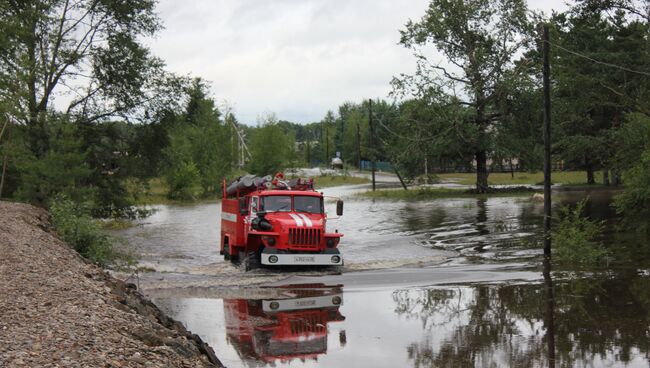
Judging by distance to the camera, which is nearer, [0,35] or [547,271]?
[547,271]

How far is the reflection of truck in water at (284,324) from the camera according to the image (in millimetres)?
10930

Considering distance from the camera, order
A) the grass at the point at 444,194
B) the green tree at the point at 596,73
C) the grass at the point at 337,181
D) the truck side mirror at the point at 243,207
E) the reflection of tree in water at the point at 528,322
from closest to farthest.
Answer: the reflection of tree in water at the point at 528,322
the truck side mirror at the point at 243,207
the green tree at the point at 596,73
the grass at the point at 444,194
the grass at the point at 337,181

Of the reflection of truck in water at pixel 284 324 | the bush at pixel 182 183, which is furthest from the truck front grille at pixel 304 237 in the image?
the bush at pixel 182 183

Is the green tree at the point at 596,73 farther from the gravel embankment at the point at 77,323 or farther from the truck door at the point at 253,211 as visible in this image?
the gravel embankment at the point at 77,323

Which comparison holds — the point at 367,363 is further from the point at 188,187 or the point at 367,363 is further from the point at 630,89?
the point at 188,187

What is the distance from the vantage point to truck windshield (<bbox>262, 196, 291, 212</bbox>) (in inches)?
806

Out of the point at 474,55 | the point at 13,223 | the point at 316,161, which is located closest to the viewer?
the point at 13,223

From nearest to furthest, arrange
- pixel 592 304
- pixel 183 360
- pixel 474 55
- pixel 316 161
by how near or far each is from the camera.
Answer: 1. pixel 183 360
2. pixel 592 304
3. pixel 474 55
4. pixel 316 161

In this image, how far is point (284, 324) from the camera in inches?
508

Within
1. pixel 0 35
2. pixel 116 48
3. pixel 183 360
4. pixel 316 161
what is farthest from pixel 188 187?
pixel 316 161

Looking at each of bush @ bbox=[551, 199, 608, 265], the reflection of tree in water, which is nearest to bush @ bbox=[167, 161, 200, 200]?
bush @ bbox=[551, 199, 608, 265]

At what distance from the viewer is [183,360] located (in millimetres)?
8078

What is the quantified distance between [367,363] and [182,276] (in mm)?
10926

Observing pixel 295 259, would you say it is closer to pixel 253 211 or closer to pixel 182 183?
pixel 253 211
